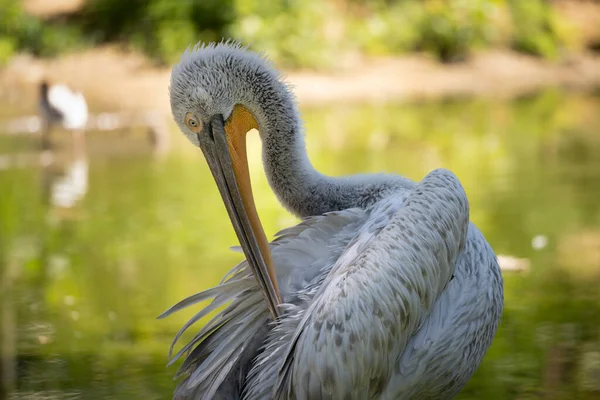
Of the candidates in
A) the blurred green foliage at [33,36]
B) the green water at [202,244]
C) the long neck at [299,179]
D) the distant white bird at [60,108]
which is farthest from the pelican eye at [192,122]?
the blurred green foliage at [33,36]

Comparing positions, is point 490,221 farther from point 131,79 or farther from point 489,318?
point 131,79

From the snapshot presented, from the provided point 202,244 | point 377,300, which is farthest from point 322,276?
point 202,244

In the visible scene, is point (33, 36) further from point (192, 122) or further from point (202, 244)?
point (192, 122)

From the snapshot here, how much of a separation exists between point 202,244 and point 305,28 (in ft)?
31.6

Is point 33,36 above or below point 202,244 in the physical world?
above

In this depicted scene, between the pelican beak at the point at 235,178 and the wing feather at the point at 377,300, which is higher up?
the pelican beak at the point at 235,178

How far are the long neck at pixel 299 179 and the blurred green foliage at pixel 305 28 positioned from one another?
11893mm

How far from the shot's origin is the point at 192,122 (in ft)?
11.4

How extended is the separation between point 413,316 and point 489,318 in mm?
455

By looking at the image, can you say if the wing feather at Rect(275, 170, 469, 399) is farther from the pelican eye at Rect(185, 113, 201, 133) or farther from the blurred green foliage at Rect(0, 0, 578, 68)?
the blurred green foliage at Rect(0, 0, 578, 68)

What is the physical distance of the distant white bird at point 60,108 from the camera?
35.9 ft

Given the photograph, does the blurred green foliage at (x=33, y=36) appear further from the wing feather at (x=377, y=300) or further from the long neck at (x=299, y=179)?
the wing feather at (x=377, y=300)

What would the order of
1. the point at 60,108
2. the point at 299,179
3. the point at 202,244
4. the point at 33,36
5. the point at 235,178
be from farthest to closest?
the point at 33,36 < the point at 60,108 < the point at 202,244 < the point at 299,179 < the point at 235,178

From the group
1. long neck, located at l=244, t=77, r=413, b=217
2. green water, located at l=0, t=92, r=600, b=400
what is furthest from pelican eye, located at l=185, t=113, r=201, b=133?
green water, located at l=0, t=92, r=600, b=400
